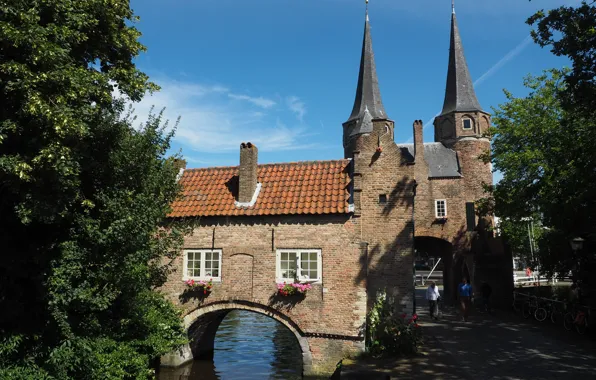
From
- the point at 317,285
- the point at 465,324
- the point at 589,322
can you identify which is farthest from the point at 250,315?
the point at 589,322

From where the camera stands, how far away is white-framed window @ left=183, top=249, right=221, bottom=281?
14984 millimetres

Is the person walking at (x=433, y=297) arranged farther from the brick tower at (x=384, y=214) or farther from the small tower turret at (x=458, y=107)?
the small tower turret at (x=458, y=107)

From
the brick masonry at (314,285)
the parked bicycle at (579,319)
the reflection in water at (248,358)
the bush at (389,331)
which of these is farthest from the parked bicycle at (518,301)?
the brick masonry at (314,285)

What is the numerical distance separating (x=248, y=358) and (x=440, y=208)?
19.9 m

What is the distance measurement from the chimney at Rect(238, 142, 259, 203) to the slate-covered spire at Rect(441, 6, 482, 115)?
25673 mm

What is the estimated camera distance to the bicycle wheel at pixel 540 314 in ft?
63.4

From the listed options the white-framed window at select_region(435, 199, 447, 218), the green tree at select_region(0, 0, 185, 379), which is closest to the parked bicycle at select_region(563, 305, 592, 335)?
the green tree at select_region(0, 0, 185, 379)

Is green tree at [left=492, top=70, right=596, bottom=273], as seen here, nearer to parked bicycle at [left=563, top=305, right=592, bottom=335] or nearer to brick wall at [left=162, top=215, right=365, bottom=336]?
parked bicycle at [left=563, top=305, right=592, bottom=335]

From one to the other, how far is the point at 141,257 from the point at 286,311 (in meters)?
5.56

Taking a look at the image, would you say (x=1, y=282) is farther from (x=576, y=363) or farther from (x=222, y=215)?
(x=576, y=363)

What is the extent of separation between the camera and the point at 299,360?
1762 centimetres

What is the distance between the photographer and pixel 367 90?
1620 inches

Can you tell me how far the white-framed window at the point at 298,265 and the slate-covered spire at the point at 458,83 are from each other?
2689 centimetres

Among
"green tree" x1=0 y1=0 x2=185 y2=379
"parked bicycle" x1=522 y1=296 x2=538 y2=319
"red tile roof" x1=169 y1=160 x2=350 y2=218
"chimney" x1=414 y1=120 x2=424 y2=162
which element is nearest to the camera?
"green tree" x1=0 y1=0 x2=185 y2=379
